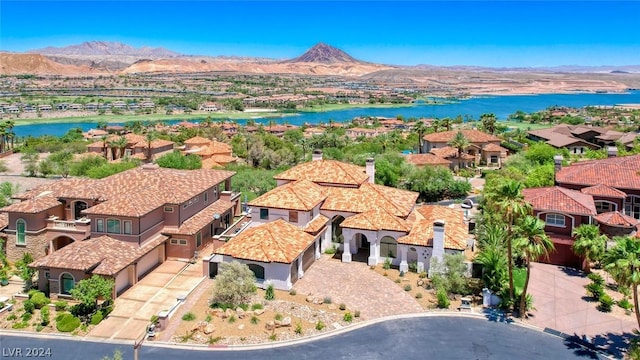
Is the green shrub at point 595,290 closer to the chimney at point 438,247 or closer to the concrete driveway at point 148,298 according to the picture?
A: the chimney at point 438,247

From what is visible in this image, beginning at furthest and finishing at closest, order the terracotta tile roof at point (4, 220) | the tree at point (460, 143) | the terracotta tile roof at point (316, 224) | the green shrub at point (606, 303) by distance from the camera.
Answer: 1. the tree at point (460, 143)
2. the terracotta tile roof at point (4, 220)
3. the terracotta tile roof at point (316, 224)
4. the green shrub at point (606, 303)

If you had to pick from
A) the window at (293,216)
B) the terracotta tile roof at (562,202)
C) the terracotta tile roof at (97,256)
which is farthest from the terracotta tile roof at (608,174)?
the terracotta tile roof at (97,256)

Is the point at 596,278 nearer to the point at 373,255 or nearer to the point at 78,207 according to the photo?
the point at 373,255

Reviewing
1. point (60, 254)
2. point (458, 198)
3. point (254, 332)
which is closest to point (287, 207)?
point (254, 332)

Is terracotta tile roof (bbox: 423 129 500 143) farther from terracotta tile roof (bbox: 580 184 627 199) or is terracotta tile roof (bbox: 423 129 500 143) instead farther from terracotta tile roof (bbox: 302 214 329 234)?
terracotta tile roof (bbox: 302 214 329 234)

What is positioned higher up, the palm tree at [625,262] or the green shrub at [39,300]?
the palm tree at [625,262]

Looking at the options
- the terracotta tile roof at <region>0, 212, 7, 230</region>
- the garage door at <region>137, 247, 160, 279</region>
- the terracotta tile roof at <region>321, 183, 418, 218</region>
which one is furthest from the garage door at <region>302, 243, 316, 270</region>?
the terracotta tile roof at <region>0, 212, 7, 230</region>
